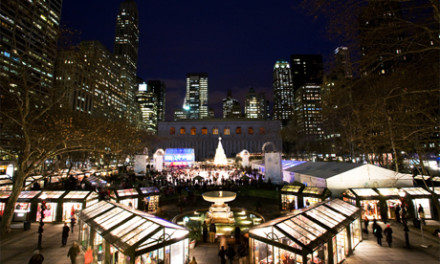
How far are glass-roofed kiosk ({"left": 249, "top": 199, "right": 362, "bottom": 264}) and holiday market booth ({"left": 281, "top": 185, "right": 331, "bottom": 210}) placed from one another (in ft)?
14.8

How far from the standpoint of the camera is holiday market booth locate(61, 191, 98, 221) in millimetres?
10852

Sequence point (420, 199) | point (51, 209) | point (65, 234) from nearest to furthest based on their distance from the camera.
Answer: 1. point (65, 234)
2. point (51, 209)
3. point (420, 199)

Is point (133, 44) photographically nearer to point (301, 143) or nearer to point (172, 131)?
point (172, 131)

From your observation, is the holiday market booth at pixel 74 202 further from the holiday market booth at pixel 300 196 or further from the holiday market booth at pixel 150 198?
the holiday market booth at pixel 300 196

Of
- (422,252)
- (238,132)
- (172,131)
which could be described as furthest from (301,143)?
(422,252)

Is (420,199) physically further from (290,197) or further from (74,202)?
(74,202)

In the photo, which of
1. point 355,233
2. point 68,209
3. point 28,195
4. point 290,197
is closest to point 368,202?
point 290,197

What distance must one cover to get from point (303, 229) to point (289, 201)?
301 inches

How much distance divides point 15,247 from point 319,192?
47.1ft

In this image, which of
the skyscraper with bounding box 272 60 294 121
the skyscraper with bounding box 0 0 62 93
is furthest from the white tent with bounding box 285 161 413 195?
the skyscraper with bounding box 272 60 294 121

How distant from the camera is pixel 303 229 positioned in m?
5.79

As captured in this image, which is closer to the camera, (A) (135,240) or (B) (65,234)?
(A) (135,240)

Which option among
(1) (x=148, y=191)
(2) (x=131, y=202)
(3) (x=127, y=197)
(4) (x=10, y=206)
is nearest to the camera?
(4) (x=10, y=206)

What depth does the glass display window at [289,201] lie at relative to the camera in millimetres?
12585
